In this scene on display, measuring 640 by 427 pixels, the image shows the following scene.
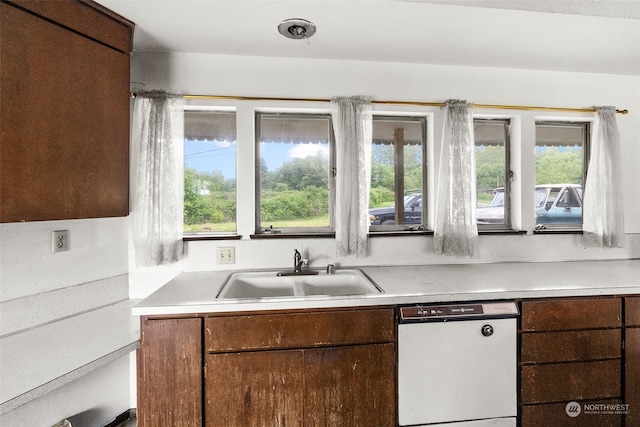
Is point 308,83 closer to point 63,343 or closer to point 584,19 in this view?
point 584,19

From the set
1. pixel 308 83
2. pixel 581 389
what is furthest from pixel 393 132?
pixel 581 389

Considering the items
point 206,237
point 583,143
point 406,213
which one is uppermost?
point 583,143

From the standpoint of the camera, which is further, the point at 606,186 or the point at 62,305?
the point at 606,186

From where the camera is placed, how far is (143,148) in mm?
1808

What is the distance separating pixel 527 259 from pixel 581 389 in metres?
0.91

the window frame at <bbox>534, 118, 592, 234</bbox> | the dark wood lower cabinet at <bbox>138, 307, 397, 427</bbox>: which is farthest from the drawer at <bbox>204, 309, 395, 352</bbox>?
the window frame at <bbox>534, 118, 592, 234</bbox>

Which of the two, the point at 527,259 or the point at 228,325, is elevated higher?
the point at 527,259

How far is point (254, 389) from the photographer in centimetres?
136

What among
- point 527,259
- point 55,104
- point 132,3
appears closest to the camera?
point 55,104

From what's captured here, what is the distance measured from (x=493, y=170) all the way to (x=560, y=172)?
58 centimetres

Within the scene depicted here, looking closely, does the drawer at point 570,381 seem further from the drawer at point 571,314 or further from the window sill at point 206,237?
the window sill at point 206,237

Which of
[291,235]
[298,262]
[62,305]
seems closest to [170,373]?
[62,305]

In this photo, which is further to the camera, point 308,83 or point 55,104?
point 308,83

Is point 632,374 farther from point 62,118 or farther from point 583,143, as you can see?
point 62,118
